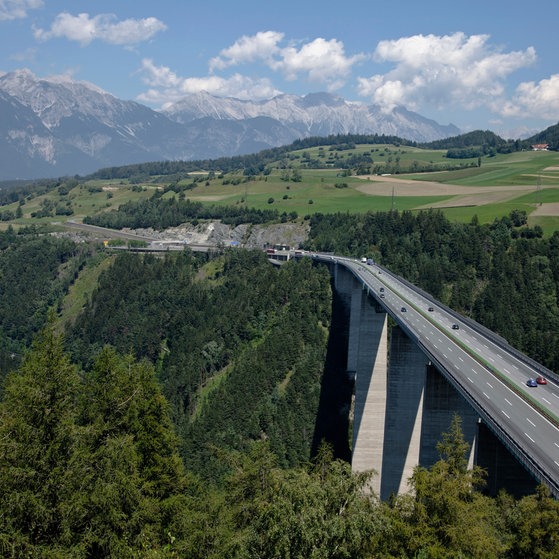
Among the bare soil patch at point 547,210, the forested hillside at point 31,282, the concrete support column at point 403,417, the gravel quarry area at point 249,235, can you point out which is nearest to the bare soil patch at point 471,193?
the bare soil patch at point 547,210

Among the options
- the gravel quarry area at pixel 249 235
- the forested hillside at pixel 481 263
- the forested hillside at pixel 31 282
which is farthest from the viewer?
the gravel quarry area at pixel 249 235

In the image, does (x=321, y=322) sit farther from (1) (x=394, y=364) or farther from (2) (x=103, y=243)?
(2) (x=103, y=243)

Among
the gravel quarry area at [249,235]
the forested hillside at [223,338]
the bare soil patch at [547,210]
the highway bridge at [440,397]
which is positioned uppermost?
the bare soil patch at [547,210]

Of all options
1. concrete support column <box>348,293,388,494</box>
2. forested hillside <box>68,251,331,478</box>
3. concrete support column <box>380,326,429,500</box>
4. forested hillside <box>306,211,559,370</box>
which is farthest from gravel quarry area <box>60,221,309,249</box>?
concrete support column <box>380,326,429,500</box>

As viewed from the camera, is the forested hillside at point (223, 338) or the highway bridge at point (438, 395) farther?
the forested hillside at point (223, 338)

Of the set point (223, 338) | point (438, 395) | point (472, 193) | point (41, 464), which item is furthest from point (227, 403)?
point (472, 193)

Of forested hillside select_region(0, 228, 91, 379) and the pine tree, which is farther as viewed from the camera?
forested hillside select_region(0, 228, 91, 379)

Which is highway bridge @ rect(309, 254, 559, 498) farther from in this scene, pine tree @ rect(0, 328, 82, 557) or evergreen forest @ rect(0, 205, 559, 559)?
pine tree @ rect(0, 328, 82, 557)

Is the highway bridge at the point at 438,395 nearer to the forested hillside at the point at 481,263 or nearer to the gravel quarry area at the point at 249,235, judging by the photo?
the forested hillside at the point at 481,263
